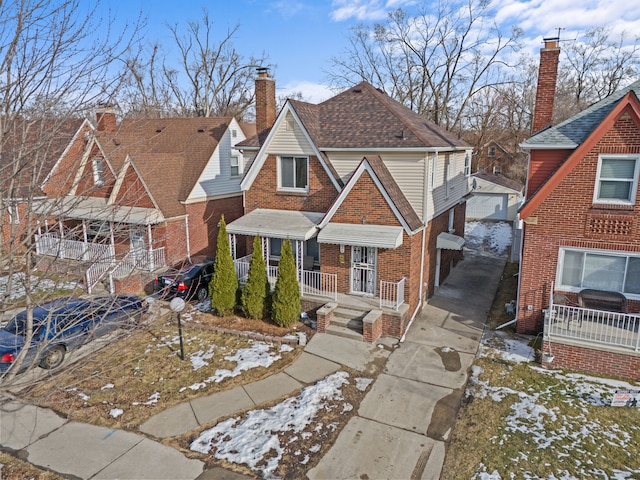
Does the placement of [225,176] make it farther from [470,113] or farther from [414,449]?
[470,113]

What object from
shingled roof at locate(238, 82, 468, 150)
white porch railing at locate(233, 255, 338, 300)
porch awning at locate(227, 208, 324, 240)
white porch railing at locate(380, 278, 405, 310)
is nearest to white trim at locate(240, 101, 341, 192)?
shingled roof at locate(238, 82, 468, 150)

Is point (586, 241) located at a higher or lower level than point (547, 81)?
lower

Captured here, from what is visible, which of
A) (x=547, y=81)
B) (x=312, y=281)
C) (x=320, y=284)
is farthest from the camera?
(x=312, y=281)

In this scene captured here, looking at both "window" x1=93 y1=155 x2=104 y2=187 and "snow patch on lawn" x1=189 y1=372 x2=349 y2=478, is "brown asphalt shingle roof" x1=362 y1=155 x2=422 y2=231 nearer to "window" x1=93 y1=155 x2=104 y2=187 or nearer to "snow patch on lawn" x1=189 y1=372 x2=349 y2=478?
"snow patch on lawn" x1=189 y1=372 x2=349 y2=478

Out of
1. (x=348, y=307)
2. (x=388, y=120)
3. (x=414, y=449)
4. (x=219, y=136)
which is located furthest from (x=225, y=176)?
(x=414, y=449)

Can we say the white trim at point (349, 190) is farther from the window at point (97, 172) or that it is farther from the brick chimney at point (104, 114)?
the window at point (97, 172)

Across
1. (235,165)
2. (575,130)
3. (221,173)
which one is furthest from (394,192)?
(235,165)

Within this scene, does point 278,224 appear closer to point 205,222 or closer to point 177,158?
point 205,222
